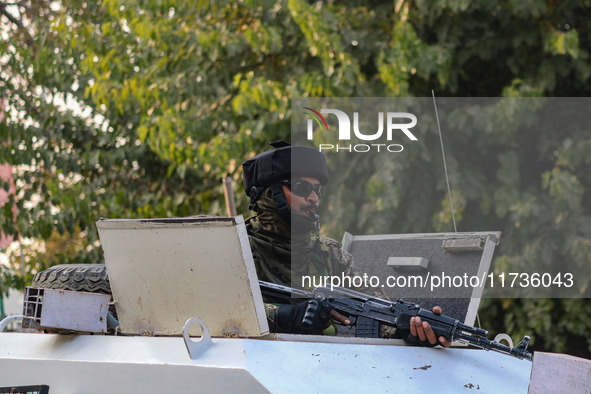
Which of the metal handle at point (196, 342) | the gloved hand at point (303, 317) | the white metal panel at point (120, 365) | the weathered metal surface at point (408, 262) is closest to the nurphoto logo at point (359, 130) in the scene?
the weathered metal surface at point (408, 262)

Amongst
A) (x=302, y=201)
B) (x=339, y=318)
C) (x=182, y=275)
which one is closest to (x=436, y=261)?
(x=302, y=201)

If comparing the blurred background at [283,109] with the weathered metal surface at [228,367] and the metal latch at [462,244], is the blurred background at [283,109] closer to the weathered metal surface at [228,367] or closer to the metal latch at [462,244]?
the metal latch at [462,244]

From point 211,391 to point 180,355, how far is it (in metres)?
0.19

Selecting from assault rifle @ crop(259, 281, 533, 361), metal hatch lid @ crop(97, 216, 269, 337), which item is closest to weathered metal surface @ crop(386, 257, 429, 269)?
assault rifle @ crop(259, 281, 533, 361)

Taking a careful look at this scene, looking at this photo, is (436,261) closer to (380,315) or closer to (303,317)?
(380,315)

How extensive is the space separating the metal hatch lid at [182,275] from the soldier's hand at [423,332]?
74 cm

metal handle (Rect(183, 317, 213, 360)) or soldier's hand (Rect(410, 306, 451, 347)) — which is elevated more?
metal handle (Rect(183, 317, 213, 360))

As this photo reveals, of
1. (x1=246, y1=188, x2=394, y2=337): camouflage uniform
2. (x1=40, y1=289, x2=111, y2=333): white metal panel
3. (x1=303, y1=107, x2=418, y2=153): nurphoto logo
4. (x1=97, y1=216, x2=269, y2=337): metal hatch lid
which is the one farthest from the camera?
(x1=303, y1=107, x2=418, y2=153): nurphoto logo

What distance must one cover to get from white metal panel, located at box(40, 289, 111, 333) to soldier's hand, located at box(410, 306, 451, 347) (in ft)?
3.85

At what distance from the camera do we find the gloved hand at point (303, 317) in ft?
11.6

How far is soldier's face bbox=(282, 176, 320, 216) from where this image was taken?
14.0 feet

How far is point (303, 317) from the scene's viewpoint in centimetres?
355

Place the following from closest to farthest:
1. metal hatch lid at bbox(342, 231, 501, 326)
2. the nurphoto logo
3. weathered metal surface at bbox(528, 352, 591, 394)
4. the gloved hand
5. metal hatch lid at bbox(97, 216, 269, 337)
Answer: weathered metal surface at bbox(528, 352, 591, 394)
metal hatch lid at bbox(97, 216, 269, 337)
the gloved hand
metal hatch lid at bbox(342, 231, 501, 326)
the nurphoto logo

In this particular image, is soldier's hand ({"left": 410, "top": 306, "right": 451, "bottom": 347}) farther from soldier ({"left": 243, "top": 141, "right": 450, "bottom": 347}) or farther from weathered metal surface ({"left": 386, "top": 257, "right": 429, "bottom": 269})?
weathered metal surface ({"left": 386, "top": 257, "right": 429, "bottom": 269})
